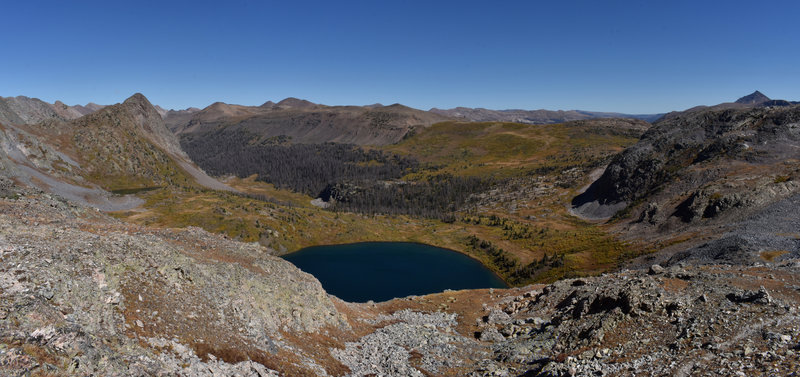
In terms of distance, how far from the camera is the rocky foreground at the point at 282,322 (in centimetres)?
1834

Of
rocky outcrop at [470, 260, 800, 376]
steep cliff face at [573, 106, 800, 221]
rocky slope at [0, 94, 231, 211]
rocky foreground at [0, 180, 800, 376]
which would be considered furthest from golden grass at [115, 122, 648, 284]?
rocky foreground at [0, 180, 800, 376]

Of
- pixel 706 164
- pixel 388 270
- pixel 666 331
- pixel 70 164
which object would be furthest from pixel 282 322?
pixel 70 164

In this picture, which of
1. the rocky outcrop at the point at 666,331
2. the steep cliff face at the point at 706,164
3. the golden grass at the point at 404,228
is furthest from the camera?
the golden grass at the point at 404,228

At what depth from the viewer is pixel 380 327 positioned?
138ft

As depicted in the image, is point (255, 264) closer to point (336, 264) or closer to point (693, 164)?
point (336, 264)

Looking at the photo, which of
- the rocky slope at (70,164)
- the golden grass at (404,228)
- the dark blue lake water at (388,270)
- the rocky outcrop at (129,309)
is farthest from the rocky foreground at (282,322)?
the rocky slope at (70,164)

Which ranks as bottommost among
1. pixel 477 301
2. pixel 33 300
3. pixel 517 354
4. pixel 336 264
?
pixel 336 264

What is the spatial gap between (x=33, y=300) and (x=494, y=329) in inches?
1497

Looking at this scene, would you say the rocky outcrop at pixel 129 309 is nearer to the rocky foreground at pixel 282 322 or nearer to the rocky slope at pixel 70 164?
the rocky foreground at pixel 282 322

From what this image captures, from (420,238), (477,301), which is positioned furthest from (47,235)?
(420,238)

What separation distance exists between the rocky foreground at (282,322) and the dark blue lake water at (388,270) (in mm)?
61670

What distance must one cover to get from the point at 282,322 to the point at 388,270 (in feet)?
309

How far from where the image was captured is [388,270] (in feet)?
407

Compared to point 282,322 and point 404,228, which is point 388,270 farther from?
point 282,322
